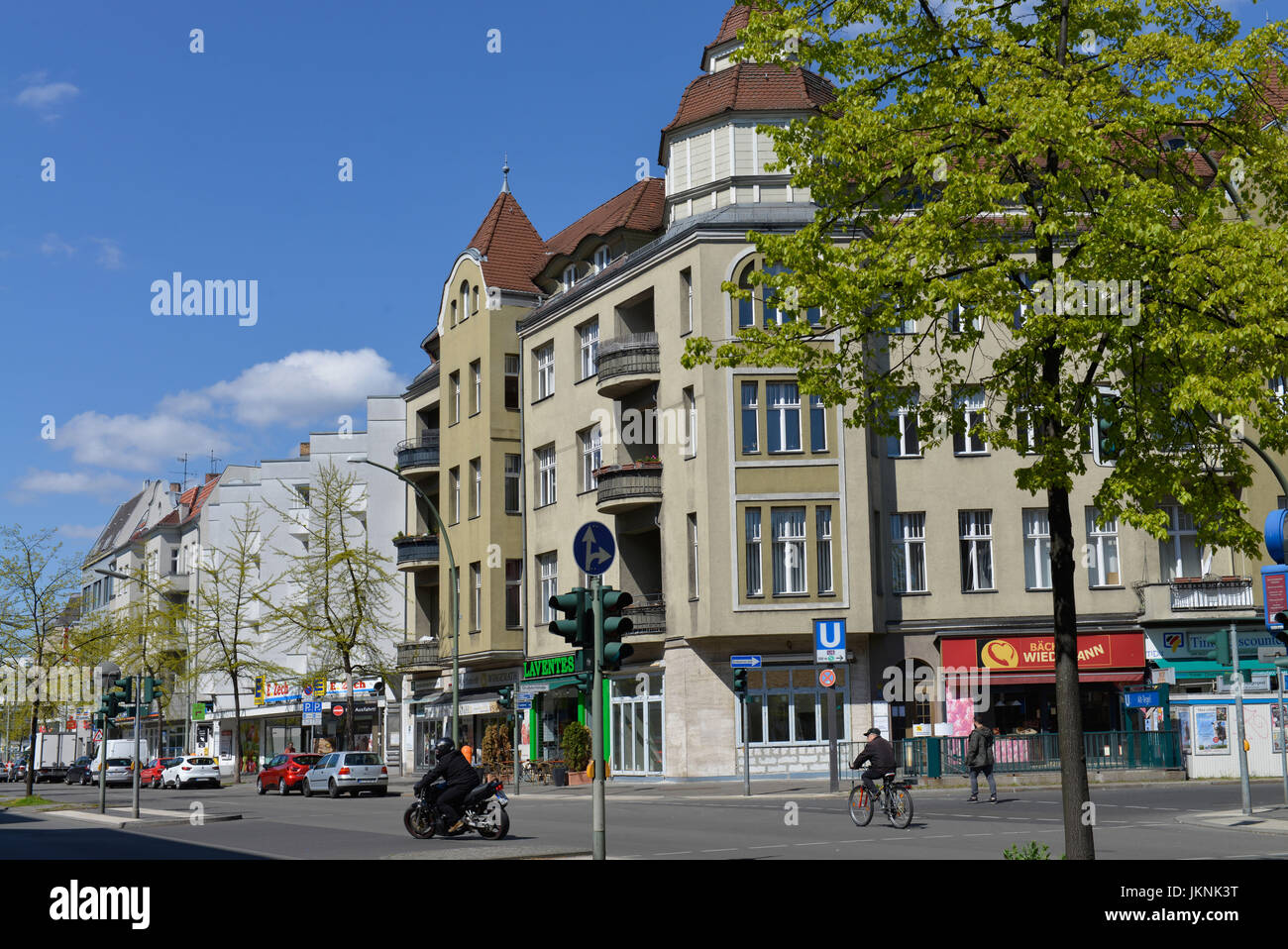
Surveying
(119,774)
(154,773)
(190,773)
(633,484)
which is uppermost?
(633,484)

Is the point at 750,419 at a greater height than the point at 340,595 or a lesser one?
greater

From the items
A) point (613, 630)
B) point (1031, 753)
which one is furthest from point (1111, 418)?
point (1031, 753)

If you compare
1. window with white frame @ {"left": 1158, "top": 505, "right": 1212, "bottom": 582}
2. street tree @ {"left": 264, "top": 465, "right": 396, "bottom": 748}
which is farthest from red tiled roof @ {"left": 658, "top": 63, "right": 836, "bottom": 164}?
street tree @ {"left": 264, "top": 465, "right": 396, "bottom": 748}

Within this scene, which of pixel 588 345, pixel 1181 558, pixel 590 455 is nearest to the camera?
pixel 1181 558

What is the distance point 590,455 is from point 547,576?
15.9ft

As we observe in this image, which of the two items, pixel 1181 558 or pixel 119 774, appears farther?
pixel 119 774

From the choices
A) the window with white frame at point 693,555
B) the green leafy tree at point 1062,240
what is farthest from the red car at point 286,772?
the green leafy tree at point 1062,240

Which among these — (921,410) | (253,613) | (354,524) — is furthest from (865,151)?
(253,613)

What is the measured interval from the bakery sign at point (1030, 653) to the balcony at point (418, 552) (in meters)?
21.8

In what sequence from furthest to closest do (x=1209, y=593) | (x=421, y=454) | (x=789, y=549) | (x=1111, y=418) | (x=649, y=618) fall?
(x=421, y=454)
(x=649, y=618)
(x=1209, y=593)
(x=789, y=549)
(x=1111, y=418)

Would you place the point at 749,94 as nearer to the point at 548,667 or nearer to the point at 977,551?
the point at 977,551

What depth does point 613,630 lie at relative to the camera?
13.9 m

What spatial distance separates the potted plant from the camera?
140ft
